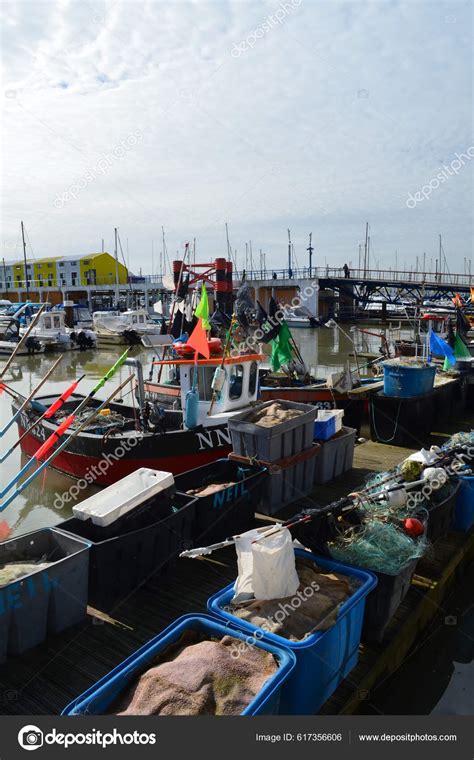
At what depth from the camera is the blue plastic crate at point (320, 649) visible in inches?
140

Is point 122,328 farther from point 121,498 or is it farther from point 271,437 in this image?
point 121,498

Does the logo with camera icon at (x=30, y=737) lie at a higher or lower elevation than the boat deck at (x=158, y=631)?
higher

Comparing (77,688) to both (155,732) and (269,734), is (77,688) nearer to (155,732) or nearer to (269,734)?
(155,732)

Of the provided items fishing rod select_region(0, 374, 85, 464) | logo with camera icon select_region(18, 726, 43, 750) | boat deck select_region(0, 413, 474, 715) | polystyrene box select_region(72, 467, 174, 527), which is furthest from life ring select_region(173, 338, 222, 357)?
logo with camera icon select_region(18, 726, 43, 750)

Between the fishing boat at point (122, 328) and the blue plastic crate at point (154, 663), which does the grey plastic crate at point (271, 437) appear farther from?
the fishing boat at point (122, 328)

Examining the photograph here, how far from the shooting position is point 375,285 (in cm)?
5041

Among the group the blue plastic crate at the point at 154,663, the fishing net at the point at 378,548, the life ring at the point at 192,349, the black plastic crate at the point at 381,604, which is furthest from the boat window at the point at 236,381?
the blue plastic crate at the point at 154,663

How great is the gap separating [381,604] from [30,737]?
112 inches

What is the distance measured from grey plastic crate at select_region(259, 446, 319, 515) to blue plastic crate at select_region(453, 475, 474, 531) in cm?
208

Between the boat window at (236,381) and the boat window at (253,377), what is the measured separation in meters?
0.24

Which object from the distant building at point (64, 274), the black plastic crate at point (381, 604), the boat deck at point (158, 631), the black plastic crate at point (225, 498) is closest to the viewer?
the boat deck at point (158, 631)

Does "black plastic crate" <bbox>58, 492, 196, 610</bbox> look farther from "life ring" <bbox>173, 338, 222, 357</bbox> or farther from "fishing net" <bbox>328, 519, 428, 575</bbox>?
"life ring" <bbox>173, 338, 222, 357</bbox>

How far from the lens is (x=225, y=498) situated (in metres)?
6.32

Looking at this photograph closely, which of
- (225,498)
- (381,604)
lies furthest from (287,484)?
(381,604)
